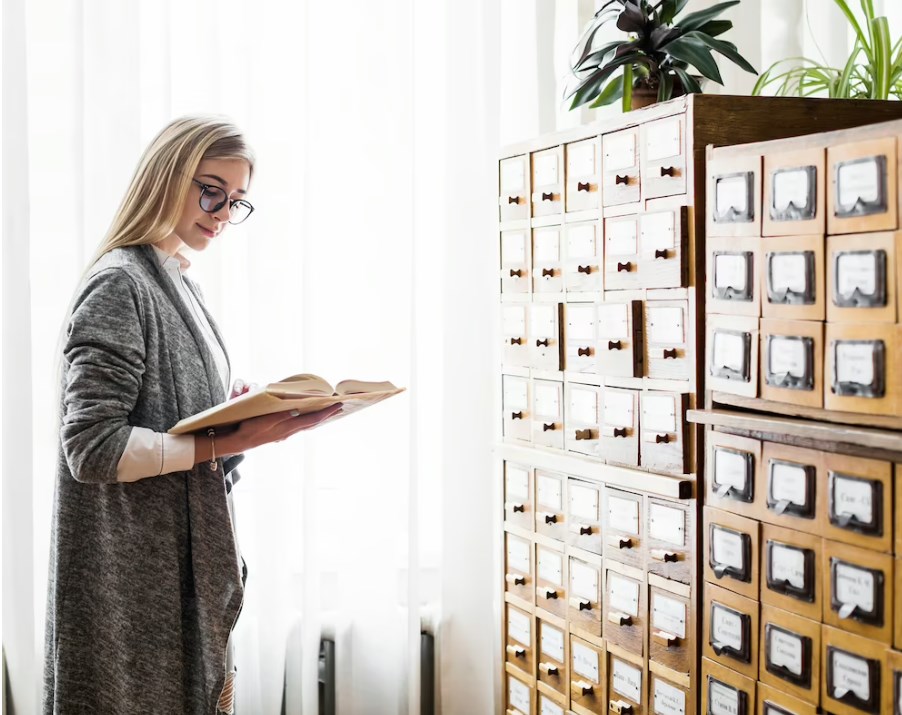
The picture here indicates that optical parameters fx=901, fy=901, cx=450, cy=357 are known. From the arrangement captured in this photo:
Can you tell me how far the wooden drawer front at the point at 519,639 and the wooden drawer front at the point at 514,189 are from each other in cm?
85

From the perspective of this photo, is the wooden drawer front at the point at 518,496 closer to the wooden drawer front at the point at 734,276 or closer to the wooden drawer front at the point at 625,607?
the wooden drawer front at the point at 625,607

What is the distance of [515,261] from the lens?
1.92 metres

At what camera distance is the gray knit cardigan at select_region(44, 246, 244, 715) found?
1434 mm

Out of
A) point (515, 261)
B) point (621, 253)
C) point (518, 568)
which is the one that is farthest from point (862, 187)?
point (518, 568)

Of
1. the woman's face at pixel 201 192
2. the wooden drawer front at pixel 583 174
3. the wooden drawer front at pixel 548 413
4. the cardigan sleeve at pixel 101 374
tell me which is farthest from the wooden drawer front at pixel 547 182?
the cardigan sleeve at pixel 101 374

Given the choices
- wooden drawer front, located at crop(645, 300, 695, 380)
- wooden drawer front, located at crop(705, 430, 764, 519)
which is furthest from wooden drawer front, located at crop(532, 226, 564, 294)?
wooden drawer front, located at crop(705, 430, 764, 519)

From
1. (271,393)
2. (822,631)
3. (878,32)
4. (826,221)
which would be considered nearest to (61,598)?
(271,393)

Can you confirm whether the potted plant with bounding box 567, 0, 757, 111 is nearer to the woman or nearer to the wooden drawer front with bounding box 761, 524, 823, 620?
the woman

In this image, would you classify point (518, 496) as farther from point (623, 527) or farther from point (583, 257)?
point (583, 257)

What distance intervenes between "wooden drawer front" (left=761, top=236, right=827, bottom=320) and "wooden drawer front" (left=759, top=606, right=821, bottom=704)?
1.48 feet

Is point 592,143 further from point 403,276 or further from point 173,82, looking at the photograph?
point 173,82

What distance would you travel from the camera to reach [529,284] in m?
1.88

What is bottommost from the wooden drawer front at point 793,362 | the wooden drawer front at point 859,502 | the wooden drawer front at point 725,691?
the wooden drawer front at point 725,691

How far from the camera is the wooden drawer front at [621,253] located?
5.29 feet
